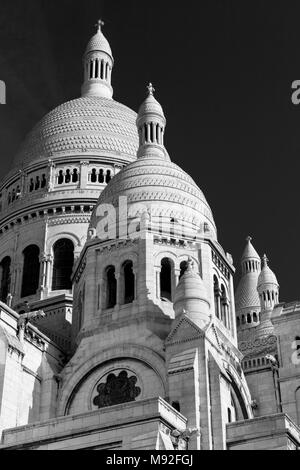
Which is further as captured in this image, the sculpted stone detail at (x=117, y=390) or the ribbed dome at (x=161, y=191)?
the ribbed dome at (x=161, y=191)

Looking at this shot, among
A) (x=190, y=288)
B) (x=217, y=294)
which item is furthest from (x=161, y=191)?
(x=190, y=288)

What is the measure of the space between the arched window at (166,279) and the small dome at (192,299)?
3468mm

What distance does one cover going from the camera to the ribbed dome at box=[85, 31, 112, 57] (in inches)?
3098

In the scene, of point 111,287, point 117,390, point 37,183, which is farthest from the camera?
point 37,183

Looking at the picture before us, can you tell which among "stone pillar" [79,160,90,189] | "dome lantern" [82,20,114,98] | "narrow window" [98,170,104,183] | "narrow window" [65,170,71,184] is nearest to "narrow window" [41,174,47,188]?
"narrow window" [65,170,71,184]

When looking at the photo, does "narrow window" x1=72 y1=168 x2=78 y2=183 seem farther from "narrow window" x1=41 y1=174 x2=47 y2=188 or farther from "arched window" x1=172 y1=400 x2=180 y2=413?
"arched window" x1=172 y1=400 x2=180 y2=413

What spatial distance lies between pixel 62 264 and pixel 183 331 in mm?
21888

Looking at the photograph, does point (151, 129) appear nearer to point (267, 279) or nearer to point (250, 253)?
point (267, 279)

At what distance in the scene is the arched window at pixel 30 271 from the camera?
60594 mm

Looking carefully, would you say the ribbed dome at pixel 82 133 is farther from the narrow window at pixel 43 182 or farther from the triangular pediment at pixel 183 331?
the triangular pediment at pixel 183 331

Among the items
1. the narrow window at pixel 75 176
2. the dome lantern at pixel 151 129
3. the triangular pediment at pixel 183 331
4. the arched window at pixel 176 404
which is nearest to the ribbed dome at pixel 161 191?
the dome lantern at pixel 151 129

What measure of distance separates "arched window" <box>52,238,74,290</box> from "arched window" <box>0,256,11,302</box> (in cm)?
386

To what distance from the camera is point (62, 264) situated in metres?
61.3
